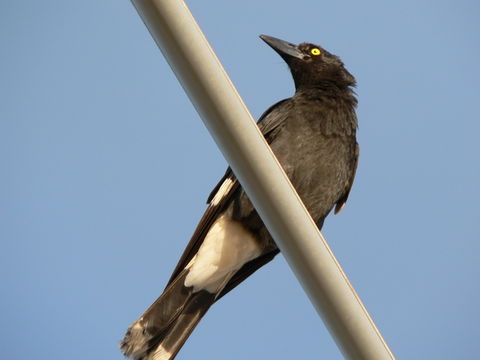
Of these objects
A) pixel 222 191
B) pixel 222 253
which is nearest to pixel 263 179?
pixel 222 253

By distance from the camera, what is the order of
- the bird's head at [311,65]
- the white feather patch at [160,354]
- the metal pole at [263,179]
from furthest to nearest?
the bird's head at [311,65], the white feather patch at [160,354], the metal pole at [263,179]

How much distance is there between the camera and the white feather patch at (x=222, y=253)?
323cm

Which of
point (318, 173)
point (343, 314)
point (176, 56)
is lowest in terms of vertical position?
point (343, 314)

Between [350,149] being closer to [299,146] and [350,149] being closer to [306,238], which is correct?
[299,146]

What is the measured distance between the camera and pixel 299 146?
3576 millimetres

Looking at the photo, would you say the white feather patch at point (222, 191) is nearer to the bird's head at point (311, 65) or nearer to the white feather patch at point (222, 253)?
the white feather patch at point (222, 253)

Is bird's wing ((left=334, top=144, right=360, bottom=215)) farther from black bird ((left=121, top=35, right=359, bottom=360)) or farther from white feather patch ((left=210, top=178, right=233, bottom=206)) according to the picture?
white feather patch ((left=210, top=178, right=233, bottom=206))

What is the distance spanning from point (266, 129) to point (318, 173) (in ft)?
1.17

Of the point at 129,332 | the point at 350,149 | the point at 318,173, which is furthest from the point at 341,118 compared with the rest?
the point at 129,332

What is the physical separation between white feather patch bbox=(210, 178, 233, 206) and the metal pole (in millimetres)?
1665

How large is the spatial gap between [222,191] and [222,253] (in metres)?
0.30

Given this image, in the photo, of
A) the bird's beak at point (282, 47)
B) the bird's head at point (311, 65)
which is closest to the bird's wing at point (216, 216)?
the bird's head at point (311, 65)

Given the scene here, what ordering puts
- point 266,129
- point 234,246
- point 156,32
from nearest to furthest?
1. point 156,32
2. point 234,246
3. point 266,129

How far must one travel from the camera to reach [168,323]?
2.98 metres
